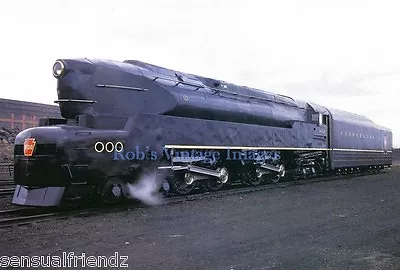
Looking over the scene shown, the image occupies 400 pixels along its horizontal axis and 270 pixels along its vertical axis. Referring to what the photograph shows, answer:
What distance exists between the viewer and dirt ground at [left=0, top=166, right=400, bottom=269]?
17.2 ft

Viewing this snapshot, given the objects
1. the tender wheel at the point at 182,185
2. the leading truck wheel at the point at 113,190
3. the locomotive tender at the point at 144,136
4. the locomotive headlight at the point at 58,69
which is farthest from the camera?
the tender wheel at the point at 182,185

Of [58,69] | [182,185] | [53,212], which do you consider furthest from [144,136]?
[53,212]

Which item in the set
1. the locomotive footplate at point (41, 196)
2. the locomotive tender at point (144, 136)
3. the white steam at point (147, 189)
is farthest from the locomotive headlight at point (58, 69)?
the white steam at point (147, 189)

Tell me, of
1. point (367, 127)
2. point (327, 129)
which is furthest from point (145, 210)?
point (367, 127)

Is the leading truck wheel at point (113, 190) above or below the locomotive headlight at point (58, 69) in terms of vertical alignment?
below

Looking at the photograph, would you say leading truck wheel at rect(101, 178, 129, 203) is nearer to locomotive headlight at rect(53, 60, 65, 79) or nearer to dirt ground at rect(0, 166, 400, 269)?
dirt ground at rect(0, 166, 400, 269)

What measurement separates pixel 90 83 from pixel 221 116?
16.4 feet

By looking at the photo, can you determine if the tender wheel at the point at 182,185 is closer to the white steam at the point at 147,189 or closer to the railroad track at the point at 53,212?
the railroad track at the point at 53,212

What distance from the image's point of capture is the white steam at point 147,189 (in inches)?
398

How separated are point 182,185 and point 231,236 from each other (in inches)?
209

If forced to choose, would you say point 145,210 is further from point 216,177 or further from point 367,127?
point 367,127

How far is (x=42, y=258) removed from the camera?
5.29 m

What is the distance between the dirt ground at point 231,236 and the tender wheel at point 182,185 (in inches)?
59.0

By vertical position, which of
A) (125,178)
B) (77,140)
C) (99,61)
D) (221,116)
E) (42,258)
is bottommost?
(42,258)
